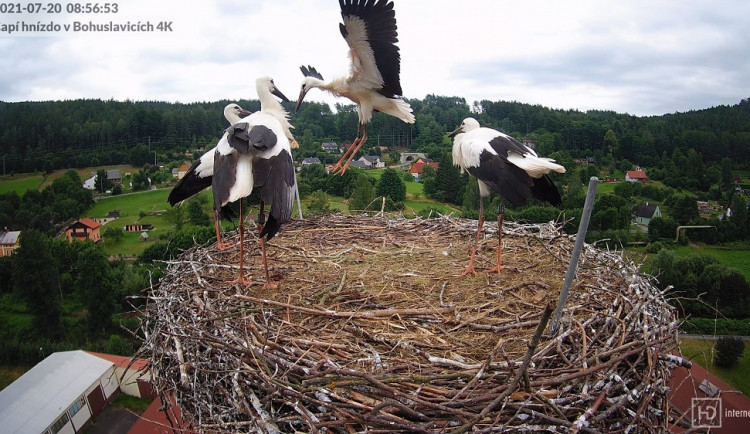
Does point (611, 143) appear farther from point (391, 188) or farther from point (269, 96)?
point (269, 96)

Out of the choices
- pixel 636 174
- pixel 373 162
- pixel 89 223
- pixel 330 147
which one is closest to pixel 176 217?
pixel 89 223

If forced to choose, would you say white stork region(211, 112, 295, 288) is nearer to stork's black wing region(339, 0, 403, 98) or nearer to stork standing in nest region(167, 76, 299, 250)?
stork standing in nest region(167, 76, 299, 250)

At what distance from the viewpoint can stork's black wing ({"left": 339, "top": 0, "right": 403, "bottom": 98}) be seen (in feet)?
14.6

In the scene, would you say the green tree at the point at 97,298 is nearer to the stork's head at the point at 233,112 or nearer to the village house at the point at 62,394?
the village house at the point at 62,394

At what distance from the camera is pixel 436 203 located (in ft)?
67.9

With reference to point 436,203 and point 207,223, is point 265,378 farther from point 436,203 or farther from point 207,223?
point 207,223

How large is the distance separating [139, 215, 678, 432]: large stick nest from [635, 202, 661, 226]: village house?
2115 centimetres

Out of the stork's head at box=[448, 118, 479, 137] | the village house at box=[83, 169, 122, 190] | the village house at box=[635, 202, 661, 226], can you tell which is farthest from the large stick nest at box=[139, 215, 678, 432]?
the village house at box=[83, 169, 122, 190]

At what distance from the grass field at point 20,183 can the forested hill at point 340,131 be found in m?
1.31

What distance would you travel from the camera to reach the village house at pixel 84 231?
25.4 m

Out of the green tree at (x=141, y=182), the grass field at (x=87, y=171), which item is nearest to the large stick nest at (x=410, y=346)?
the green tree at (x=141, y=182)

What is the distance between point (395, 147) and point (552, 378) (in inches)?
1221

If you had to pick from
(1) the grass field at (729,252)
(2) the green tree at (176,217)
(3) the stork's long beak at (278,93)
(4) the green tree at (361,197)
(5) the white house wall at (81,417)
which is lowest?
(5) the white house wall at (81,417)

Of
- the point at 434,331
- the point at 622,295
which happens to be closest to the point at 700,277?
the point at 622,295
